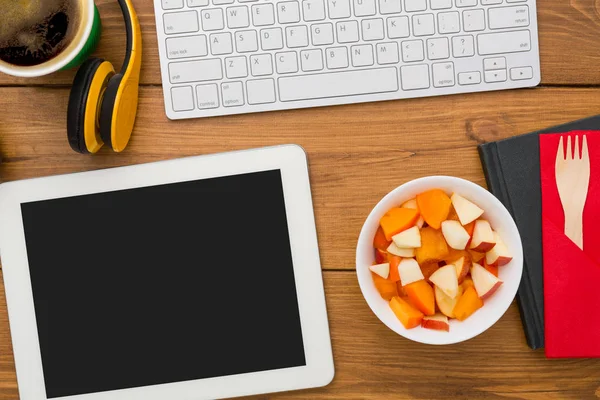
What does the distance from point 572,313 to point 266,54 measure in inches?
18.8

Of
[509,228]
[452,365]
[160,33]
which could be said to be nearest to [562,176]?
[509,228]

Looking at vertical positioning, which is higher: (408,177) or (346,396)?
(408,177)

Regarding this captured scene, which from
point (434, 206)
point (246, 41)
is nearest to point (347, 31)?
point (246, 41)

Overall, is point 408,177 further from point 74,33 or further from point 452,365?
point 74,33

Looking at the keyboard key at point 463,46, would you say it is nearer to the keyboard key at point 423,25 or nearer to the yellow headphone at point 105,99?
the keyboard key at point 423,25

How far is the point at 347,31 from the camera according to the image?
0.67 metres

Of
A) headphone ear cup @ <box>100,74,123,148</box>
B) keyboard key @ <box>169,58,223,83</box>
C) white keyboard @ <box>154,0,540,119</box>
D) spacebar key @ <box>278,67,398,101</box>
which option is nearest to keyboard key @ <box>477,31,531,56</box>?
white keyboard @ <box>154,0,540,119</box>

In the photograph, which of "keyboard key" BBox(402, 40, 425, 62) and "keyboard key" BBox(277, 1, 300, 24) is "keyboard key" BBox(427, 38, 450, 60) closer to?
"keyboard key" BBox(402, 40, 425, 62)

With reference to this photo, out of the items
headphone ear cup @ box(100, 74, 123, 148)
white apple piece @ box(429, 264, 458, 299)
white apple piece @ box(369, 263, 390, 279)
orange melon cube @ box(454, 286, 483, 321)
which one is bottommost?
orange melon cube @ box(454, 286, 483, 321)

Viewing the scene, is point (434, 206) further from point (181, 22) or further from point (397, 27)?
point (181, 22)

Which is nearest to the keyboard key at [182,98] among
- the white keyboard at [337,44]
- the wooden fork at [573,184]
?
the white keyboard at [337,44]

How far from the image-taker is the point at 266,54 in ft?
2.18

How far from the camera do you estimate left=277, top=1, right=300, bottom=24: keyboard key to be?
66 cm

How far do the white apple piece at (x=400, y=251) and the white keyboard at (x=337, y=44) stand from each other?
0.19m
